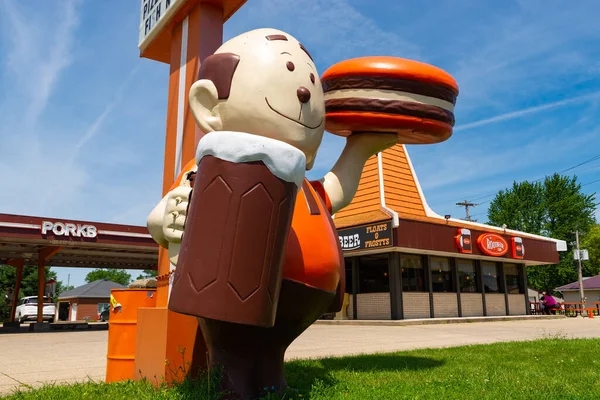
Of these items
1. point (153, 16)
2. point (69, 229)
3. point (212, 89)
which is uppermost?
point (153, 16)

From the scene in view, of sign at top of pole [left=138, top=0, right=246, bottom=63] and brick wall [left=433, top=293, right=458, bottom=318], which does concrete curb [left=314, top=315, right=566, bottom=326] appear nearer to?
brick wall [left=433, top=293, right=458, bottom=318]

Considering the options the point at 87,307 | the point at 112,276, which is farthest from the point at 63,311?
the point at 112,276

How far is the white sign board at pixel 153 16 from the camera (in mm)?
5812

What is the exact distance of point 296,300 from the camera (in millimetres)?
3525

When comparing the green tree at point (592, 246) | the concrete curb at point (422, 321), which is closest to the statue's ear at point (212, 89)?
the concrete curb at point (422, 321)

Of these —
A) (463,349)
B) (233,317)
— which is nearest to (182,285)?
(233,317)

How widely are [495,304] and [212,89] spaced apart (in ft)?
59.5

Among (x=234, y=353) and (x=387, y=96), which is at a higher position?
(x=387, y=96)

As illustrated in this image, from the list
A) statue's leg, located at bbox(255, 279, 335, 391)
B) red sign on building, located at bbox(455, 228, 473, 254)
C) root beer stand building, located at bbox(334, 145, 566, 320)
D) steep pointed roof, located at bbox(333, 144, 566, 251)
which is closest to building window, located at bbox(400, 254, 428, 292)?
root beer stand building, located at bbox(334, 145, 566, 320)

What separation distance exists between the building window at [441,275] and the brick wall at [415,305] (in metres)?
0.78

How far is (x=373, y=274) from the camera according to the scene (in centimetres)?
1667

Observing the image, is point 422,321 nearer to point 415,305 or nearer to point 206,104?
point 415,305

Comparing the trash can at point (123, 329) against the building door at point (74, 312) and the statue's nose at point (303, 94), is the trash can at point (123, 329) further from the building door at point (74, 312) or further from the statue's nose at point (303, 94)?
the building door at point (74, 312)

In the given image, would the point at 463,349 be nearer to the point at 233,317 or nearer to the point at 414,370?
the point at 414,370
